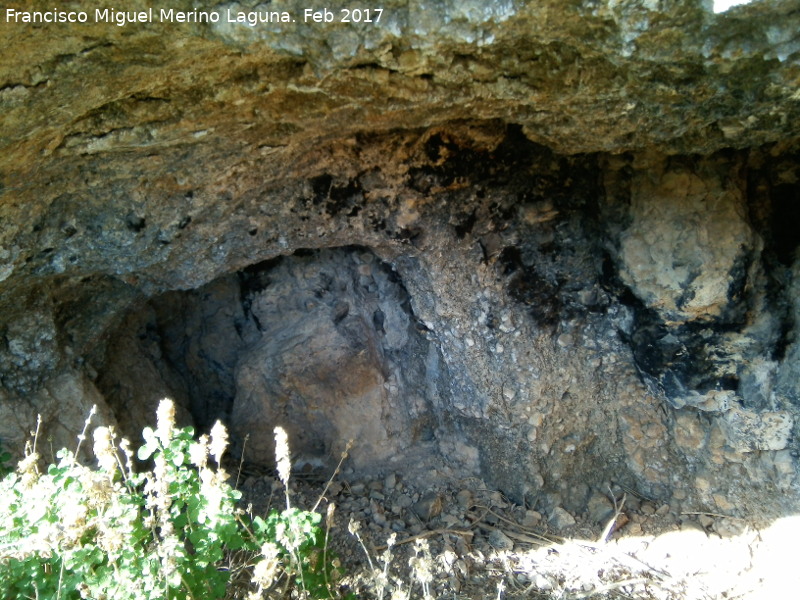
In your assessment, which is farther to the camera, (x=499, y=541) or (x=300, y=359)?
(x=300, y=359)

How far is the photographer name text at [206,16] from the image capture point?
1.25 metres

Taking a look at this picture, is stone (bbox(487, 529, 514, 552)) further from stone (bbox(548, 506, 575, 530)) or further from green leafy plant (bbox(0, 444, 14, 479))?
green leafy plant (bbox(0, 444, 14, 479))

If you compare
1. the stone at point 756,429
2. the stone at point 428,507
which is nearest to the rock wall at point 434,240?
the stone at point 756,429

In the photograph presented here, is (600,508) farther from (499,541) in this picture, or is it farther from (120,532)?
(120,532)

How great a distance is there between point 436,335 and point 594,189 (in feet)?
2.30

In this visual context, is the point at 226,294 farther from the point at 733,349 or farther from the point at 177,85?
the point at 733,349

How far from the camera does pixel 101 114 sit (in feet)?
5.14

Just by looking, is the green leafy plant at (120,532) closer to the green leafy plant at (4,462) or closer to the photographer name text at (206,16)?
the green leafy plant at (4,462)

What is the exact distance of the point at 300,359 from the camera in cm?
268

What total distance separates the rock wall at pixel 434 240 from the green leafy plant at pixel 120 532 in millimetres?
637

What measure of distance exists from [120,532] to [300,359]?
1.23m

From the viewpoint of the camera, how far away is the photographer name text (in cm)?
125

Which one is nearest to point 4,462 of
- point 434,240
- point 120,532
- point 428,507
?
point 120,532

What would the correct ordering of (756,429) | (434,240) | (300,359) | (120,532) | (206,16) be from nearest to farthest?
(206,16) → (120,532) → (756,429) → (434,240) → (300,359)
